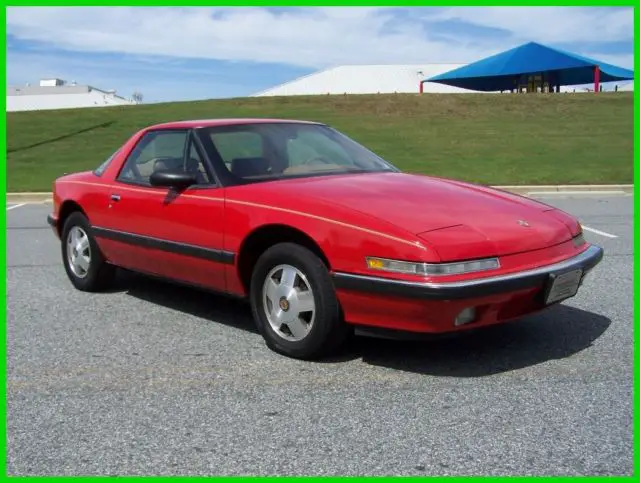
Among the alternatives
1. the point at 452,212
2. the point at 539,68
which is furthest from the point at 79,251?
the point at 539,68

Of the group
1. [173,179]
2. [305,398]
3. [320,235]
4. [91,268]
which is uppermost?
[173,179]

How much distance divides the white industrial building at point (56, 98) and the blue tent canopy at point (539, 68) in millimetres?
27616

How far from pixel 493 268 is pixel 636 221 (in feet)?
22.3

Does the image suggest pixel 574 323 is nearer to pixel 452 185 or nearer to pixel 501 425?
pixel 452 185

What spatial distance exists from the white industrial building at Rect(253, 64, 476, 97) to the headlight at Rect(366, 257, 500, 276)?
4855 cm

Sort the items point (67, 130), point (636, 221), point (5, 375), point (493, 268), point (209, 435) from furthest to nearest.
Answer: point (67, 130), point (636, 221), point (5, 375), point (493, 268), point (209, 435)

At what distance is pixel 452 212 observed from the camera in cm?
381

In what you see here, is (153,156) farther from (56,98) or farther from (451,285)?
(56,98)

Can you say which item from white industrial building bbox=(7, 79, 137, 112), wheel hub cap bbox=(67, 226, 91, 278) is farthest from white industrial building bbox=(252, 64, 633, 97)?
wheel hub cap bbox=(67, 226, 91, 278)

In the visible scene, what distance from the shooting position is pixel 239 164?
4562mm

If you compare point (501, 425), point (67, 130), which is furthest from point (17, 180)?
point (501, 425)

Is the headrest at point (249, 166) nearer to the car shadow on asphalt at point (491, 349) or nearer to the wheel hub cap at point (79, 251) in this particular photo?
the car shadow on asphalt at point (491, 349)

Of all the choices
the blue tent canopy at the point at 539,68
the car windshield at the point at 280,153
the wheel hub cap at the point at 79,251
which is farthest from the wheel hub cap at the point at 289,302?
the blue tent canopy at the point at 539,68

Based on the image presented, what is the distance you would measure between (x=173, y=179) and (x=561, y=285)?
2370 mm
